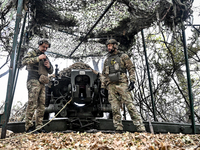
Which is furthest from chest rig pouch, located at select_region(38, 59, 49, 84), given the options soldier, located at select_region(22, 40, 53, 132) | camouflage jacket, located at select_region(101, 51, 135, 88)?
camouflage jacket, located at select_region(101, 51, 135, 88)

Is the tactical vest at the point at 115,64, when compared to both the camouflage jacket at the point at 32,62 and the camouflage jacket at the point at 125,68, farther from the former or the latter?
the camouflage jacket at the point at 32,62

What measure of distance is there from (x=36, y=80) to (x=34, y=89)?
235 mm

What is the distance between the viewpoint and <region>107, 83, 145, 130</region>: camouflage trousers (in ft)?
12.1

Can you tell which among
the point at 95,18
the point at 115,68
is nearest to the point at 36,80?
the point at 115,68

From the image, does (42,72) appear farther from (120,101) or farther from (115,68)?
(120,101)

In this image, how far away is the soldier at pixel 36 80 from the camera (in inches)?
158

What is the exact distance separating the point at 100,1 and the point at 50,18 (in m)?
1.45

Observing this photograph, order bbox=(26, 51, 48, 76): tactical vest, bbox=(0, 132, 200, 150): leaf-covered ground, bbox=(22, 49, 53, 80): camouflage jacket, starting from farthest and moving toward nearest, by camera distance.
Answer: bbox=(26, 51, 48, 76): tactical vest → bbox=(22, 49, 53, 80): camouflage jacket → bbox=(0, 132, 200, 150): leaf-covered ground

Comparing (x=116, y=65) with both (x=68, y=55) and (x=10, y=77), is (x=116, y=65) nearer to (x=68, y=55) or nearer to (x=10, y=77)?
(x=10, y=77)

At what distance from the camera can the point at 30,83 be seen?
4176 mm

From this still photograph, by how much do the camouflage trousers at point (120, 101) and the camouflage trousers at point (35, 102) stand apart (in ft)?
5.49

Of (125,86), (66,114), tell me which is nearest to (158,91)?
(125,86)

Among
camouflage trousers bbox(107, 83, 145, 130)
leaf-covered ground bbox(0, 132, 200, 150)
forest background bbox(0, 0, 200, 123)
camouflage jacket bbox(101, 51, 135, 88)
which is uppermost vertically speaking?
forest background bbox(0, 0, 200, 123)

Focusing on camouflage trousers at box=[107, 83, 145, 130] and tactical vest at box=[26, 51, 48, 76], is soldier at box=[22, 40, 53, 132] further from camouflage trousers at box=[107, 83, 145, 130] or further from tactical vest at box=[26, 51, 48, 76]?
camouflage trousers at box=[107, 83, 145, 130]
